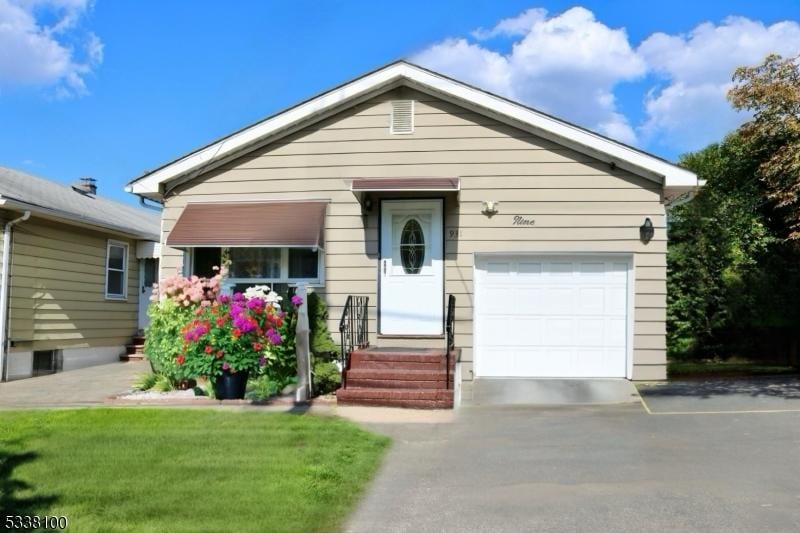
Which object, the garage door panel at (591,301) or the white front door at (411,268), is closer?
the garage door panel at (591,301)

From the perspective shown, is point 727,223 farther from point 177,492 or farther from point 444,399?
point 177,492

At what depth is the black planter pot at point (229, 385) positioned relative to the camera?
28.3ft

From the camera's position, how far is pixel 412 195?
34.5 ft

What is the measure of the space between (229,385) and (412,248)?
363 centimetres

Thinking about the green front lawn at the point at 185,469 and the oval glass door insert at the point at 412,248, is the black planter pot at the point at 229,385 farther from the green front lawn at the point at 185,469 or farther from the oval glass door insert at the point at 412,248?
the oval glass door insert at the point at 412,248

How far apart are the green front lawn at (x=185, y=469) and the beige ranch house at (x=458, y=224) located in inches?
128

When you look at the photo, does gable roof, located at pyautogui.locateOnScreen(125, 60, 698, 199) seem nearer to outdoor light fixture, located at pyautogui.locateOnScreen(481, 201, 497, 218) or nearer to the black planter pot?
outdoor light fixture, located at pyautogui.locateOnScreen(481, 201, 497, 218)

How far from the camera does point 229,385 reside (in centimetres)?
866

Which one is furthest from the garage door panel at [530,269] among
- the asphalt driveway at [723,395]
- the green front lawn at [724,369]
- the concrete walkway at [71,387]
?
the concrete walkway at [71,387]

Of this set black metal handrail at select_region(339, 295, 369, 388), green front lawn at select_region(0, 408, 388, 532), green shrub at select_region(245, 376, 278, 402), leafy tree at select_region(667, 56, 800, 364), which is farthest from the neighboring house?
leafy tree at select_region(667, 56, 800, 364)

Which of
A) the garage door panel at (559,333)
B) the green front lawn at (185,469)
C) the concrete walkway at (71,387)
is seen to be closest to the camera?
the green front lawn at (185,469)

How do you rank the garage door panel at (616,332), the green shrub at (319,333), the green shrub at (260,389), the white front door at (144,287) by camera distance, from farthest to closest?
1. the white front door at (144,287)
2. the garage door panel at (616,332)
3. the green shrub at (319,333)
4. the green shrub at (260,389)

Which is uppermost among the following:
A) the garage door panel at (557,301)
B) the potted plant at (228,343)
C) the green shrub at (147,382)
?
the garage door panel at (557,301)

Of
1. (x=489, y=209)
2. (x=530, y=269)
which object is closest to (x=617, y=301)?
(x=530, y=269)
